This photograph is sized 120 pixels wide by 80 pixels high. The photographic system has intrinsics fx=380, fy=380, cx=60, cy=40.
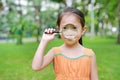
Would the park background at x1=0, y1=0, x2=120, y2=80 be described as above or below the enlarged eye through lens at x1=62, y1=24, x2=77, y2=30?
below

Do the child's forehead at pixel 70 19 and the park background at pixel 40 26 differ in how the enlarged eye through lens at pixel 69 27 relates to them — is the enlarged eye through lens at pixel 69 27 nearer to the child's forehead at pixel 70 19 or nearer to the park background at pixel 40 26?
the child's forehead at pixel 70 19

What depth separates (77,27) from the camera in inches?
115

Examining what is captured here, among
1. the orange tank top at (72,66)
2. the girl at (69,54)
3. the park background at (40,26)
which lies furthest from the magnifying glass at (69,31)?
the park background at (40,26)

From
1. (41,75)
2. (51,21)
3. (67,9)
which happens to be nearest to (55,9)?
(51,21)

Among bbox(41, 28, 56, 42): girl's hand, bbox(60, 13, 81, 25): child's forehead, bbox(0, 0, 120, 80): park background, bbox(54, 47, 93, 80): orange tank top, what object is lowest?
bbox(0, 0, 120, 80): park background

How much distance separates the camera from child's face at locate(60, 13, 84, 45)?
289 cm

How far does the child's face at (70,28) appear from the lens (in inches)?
114

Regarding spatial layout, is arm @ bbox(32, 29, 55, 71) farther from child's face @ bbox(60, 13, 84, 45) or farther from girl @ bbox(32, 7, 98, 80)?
child's face @ bbox(60, 13, 84, 45)

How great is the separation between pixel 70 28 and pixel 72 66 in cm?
30

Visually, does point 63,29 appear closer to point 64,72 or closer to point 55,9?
point 64,72

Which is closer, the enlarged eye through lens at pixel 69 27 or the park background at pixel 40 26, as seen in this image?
the enlarged eye through lens at pixel 69 27

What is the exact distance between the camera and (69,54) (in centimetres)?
291

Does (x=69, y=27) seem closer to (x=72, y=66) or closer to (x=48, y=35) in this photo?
(x=48, y=35)

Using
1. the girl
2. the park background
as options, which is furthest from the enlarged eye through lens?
the park background
